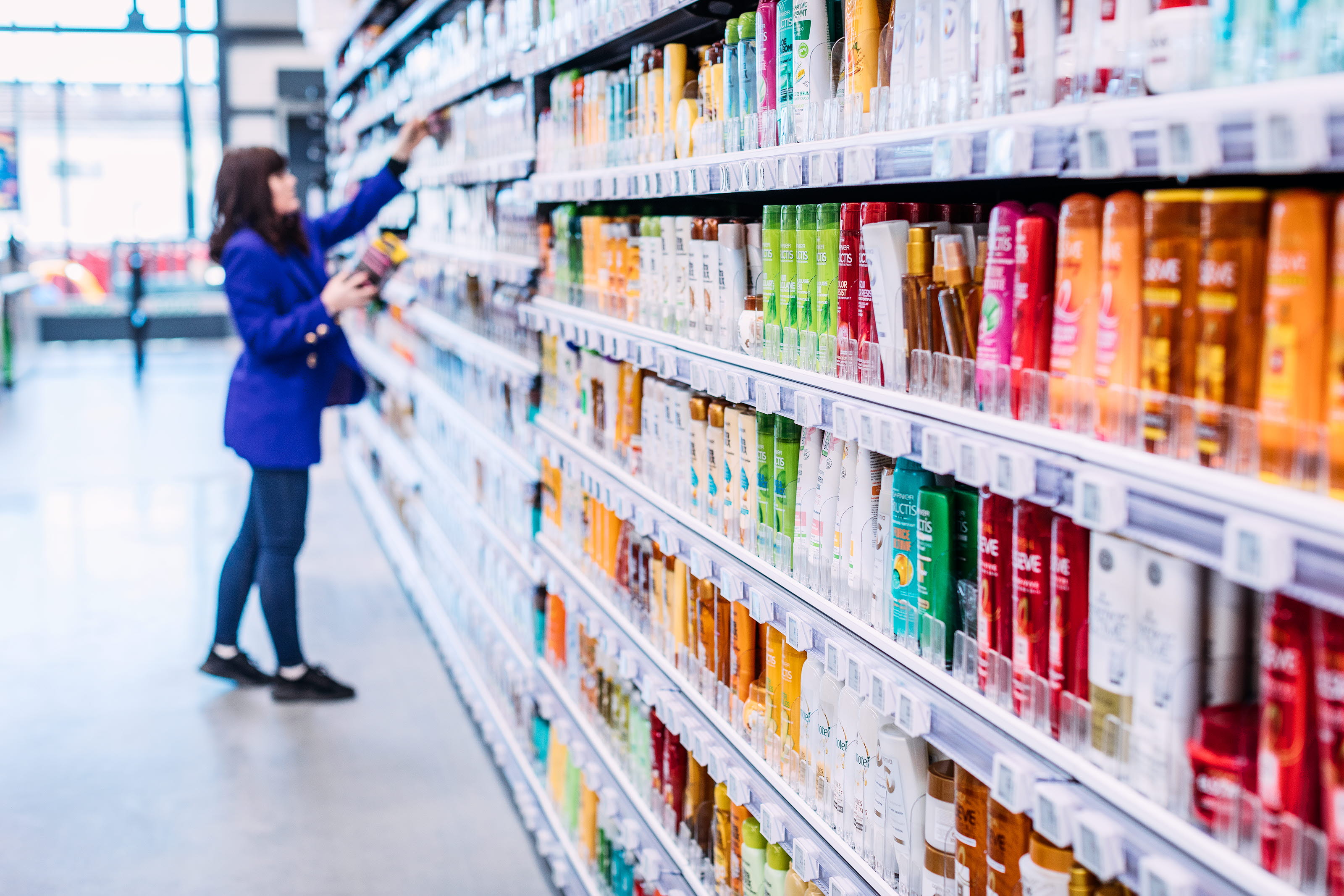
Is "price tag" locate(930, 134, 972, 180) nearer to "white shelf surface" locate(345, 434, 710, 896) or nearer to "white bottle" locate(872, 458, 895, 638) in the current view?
"white bottle" locate(872, 458, 895, 638)

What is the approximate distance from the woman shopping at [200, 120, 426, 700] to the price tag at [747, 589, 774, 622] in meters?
2.32

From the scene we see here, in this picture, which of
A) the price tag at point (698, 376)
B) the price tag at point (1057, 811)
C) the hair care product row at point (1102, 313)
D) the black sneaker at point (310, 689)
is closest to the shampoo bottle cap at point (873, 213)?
the hair care product row at point (1102, 313)

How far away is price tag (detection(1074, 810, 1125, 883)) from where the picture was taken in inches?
45.3

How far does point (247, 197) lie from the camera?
3.94 m

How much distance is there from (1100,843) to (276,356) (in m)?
3.31

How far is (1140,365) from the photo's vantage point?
3.83 feet

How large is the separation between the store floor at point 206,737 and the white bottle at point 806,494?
→ 4.97ft

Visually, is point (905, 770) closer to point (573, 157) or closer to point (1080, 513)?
point (1080, 513)

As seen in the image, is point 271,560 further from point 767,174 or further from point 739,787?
point 767,174

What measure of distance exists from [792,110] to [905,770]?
95cm

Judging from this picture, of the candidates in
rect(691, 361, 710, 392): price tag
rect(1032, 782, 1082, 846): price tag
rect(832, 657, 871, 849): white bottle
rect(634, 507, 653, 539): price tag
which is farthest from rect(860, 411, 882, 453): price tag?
rect(634, 507, 653, 539): price tag

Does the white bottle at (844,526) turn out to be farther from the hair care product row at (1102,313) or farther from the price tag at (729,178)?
the price tag at (729,178)

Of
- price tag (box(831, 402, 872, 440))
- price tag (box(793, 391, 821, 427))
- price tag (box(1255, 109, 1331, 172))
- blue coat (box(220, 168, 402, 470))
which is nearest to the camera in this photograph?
price tag (box(1255, 109, 1331, 172))

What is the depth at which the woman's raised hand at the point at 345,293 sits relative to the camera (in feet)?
13.0
